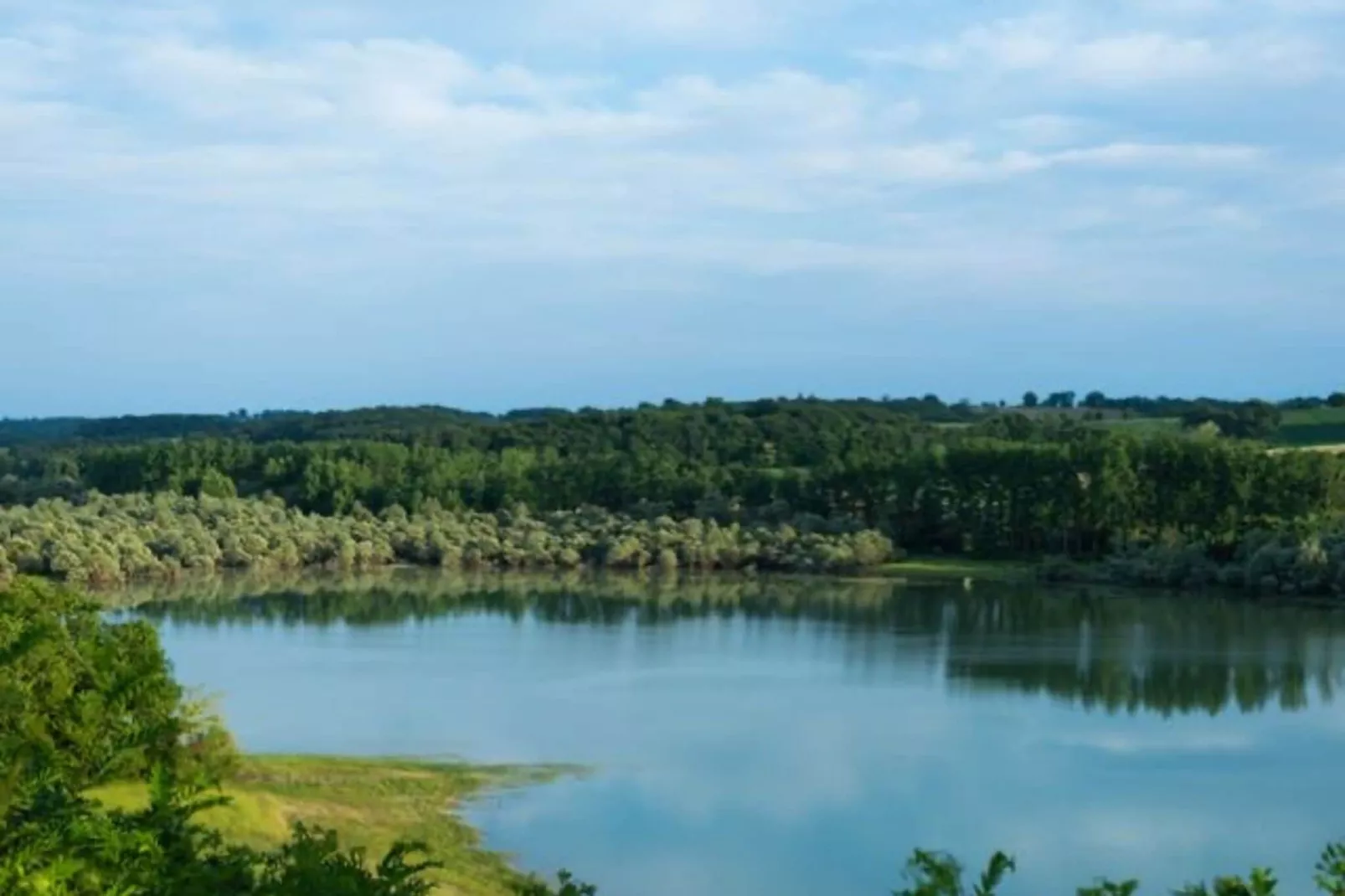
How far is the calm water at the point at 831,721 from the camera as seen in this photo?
19.8 m

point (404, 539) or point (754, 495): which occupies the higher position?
point (754, 495)

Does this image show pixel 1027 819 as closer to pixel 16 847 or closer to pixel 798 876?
pixel 798 876

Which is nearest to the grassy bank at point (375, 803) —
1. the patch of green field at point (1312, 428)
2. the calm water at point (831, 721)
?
the calm water at point (831, 721)

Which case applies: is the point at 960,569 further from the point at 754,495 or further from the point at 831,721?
the point at 831,721

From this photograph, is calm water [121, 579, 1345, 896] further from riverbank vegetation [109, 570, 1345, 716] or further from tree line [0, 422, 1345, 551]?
tree line [0, 422, 1345, 551]

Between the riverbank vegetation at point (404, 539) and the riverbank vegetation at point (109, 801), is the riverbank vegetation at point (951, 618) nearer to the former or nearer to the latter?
the riverbank vegetation at point (404, 539)

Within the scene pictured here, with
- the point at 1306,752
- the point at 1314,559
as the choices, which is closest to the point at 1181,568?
the point at 1314,559

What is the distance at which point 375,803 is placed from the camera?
2075 centimetres

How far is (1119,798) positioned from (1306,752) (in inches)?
203

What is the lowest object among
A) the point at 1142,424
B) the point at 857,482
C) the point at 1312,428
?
the point at 857,482

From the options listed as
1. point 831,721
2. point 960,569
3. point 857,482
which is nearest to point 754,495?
point 857,482

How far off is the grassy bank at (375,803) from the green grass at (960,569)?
3188cm

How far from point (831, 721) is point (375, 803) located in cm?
945

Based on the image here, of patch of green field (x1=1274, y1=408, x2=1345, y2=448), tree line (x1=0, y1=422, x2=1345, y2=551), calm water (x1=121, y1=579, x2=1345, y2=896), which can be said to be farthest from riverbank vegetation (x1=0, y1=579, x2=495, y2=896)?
patch of green field (x1=1274, y1=408, x2=1345, y2=448)
